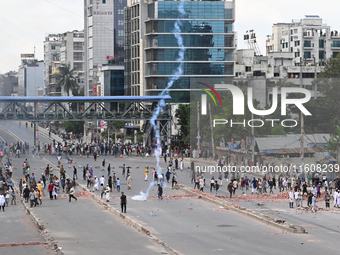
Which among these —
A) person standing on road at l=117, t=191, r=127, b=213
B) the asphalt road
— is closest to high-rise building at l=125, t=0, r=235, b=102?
the asphalt road

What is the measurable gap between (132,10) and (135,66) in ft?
30.4

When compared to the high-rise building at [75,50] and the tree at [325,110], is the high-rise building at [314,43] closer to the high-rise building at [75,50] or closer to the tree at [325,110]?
the tree at [325,110]

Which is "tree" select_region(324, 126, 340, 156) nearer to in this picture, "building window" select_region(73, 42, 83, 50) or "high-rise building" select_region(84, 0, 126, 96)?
"high-rise building" select_region(84, 0, 126, 96)

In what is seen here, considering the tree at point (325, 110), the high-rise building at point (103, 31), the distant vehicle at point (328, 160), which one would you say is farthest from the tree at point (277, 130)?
the high-rise building at point (103, 31)

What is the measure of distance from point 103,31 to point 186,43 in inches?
1804

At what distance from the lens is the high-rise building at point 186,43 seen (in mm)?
100438

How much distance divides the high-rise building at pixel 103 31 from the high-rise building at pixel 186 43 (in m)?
35.1

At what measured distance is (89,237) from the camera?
2705 cm

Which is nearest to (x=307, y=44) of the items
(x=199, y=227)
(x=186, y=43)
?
(x=186, y=43)

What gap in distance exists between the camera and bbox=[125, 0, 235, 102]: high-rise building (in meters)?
100

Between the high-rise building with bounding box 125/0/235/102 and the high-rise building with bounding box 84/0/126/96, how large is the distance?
35061 millimetres

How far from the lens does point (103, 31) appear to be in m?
143

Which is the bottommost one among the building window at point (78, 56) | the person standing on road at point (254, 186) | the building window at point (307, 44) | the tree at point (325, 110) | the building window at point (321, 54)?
the person standing on road at point (254, 186)

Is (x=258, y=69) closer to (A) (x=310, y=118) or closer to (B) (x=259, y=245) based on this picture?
(A) (x=310, y=118)
